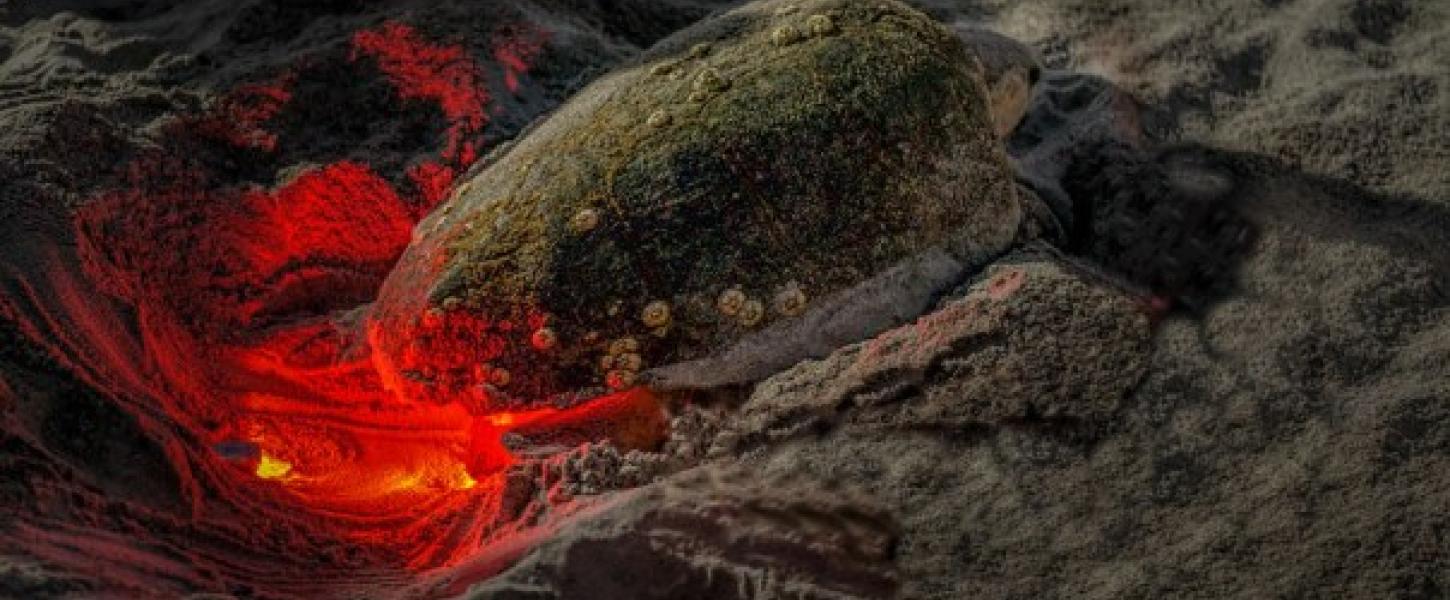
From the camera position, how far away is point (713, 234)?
2.17 m

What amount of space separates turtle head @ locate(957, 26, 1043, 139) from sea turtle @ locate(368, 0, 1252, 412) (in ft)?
1.52

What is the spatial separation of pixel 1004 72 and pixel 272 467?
2422mm

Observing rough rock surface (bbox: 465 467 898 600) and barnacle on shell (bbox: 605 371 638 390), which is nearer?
rough rock surface (bbox: 465 467 898 600)

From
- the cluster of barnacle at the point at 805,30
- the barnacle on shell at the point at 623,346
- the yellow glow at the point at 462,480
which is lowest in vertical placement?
the yellow glow at the point at 462,480

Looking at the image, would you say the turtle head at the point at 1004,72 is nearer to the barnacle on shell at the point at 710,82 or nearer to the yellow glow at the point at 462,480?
the barnacle on shell at the point at 710,82

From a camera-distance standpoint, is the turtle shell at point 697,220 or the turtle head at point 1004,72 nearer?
the turtle shell at point 697,220

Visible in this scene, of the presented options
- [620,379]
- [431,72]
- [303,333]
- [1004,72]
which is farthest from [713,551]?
[431,72]

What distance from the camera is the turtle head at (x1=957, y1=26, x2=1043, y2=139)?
286 cm

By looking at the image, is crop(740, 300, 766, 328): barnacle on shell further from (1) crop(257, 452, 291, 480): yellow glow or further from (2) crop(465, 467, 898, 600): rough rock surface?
(1) crop(257, 452, 291, 480): yellow glow

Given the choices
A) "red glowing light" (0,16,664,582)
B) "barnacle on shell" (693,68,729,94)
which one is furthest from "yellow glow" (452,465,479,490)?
"barnacle on shell" (693,68,729,94)

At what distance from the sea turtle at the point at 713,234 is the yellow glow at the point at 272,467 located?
18.4 inches

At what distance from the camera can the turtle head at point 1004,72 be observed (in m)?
2.86

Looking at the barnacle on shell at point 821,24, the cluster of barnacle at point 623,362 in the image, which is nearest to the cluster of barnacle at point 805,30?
the barnacle on shell at point 821,24

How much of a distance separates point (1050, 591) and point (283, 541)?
160 cm
